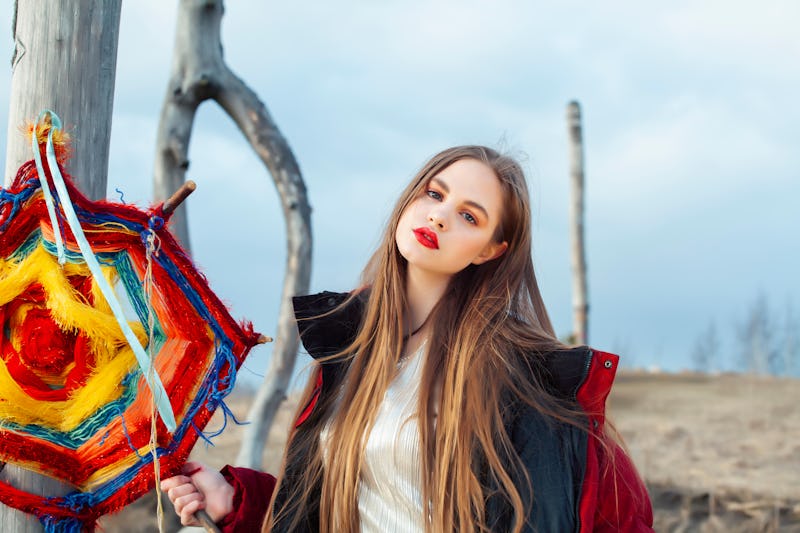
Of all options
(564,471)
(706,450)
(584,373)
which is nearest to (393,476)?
(564,471)

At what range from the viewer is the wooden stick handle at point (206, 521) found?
208cm

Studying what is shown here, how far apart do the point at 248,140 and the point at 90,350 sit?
3068mm

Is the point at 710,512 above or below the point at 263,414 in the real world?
below

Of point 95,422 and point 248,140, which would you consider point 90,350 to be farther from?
point 248,140

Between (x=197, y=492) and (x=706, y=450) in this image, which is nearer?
(x=197, y=492)

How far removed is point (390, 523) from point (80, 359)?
87cm

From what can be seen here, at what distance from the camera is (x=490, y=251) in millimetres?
2416

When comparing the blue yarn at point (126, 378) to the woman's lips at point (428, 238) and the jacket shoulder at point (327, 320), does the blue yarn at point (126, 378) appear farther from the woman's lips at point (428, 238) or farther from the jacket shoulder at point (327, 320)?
the woman's lips at point (428, 238)

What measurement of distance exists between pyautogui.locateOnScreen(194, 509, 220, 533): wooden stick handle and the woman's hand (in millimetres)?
12

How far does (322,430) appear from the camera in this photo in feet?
7.69

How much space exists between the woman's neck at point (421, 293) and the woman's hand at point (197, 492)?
665mm

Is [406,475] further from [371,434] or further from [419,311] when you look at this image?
[419,311]

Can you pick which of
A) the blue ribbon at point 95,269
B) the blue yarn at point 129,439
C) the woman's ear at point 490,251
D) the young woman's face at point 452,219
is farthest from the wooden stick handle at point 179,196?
the woman's ear at point 490,251

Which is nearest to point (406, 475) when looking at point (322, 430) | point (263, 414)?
point (322, 430)
